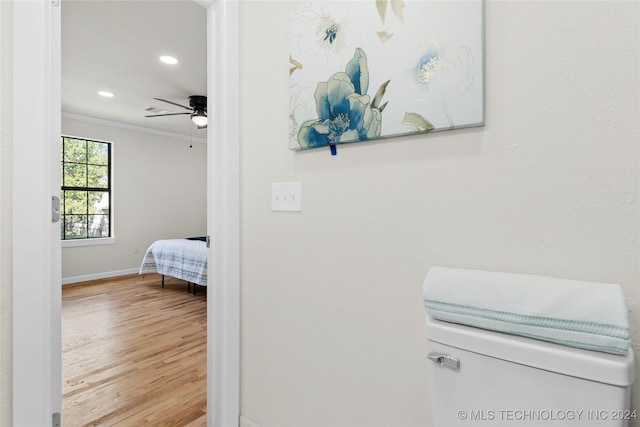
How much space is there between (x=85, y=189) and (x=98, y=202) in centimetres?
27

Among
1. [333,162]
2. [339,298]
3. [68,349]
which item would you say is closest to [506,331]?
[339,298]

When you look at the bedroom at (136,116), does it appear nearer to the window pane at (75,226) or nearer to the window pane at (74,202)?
the window pane at (75,226)

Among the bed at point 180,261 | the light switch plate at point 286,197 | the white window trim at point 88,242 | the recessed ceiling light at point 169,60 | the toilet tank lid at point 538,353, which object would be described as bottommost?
the bed at point 180,261

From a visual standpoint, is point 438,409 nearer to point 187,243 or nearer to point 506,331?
point 506,331

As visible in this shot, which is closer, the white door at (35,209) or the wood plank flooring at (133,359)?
the white door at (35,209)

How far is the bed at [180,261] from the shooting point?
13.4ft

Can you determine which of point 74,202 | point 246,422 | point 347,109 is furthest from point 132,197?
point 347,109

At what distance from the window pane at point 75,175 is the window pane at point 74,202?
12 centimetres

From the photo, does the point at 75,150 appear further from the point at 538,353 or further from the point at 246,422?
the point at 538,353

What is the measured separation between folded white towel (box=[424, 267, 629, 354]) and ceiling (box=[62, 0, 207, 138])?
245 cm

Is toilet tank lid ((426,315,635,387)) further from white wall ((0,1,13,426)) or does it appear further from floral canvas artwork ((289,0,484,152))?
white wall ((0,1,13,426))

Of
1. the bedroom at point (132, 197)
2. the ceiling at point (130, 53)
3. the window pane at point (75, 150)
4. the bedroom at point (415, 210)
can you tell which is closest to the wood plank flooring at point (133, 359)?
the bedroom at point (132, 197)

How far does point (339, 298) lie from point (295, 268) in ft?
0.76

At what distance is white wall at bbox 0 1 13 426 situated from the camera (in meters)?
0.94
